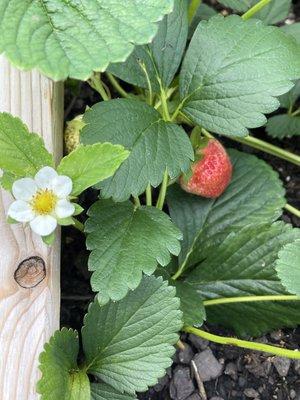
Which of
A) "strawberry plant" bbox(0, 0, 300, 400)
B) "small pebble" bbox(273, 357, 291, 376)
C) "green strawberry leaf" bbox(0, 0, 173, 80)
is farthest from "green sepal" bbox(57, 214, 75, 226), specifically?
"small pebble" bbox(273, 357, 291, 376)

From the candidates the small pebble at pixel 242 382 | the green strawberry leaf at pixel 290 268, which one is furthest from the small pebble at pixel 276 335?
the green strawberry leaf at pixel 290 268

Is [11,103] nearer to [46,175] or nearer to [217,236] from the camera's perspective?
[46,175]

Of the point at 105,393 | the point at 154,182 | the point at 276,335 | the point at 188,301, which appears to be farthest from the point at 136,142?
the point at 276,335

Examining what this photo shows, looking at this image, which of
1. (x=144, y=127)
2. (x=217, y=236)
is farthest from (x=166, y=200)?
(x=144, y=127)

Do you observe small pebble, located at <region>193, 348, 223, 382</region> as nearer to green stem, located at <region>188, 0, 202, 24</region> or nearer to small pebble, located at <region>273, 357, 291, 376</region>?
small pebble, located at <region>273, 357, 291, 376</region>

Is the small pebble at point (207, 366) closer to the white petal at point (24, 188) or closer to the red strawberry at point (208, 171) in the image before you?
the red strawberry at point (208, 171)
